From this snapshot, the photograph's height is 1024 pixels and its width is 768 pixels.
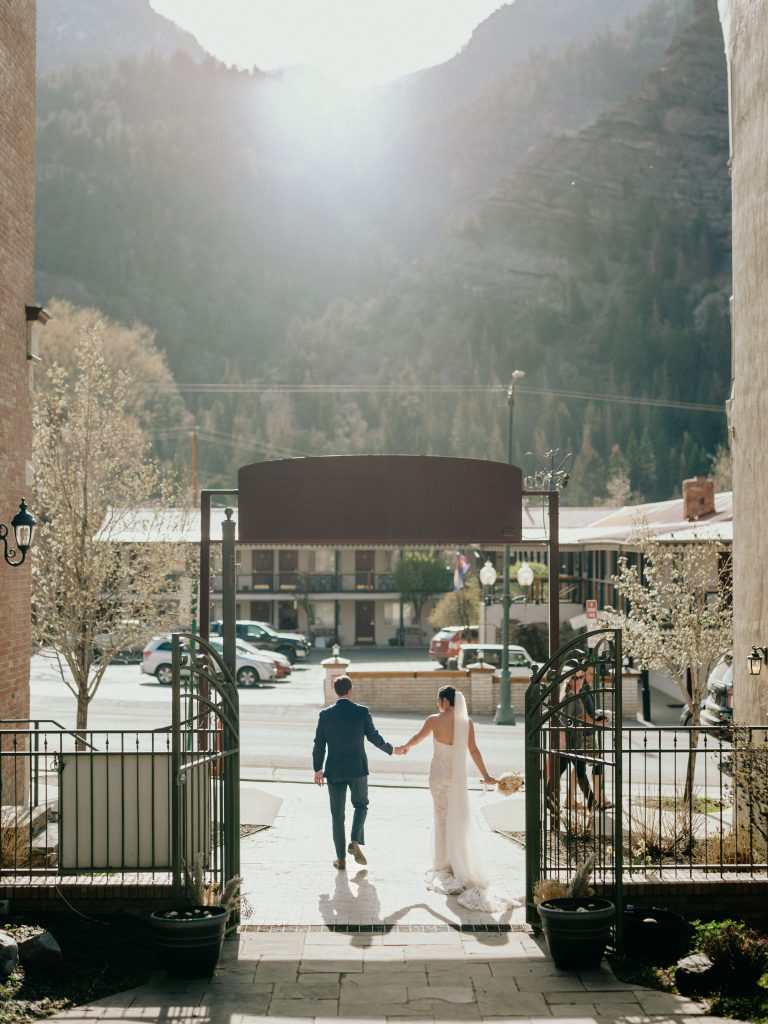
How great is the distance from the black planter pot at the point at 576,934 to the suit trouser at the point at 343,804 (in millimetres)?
2677

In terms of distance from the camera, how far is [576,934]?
7.04 meters

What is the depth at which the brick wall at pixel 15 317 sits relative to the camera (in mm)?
11680

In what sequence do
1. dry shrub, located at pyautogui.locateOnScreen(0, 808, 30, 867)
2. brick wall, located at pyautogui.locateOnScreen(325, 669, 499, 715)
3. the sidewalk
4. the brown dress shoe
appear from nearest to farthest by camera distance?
1. the sidewalk
2. dry shrub, located at pyautogui.locateOnScreen(0, 808, 30, 867)
3. the brown dress shoe
4. brick wall, located at pyautogui.locateOnScreen(325, 669, 499, 715)

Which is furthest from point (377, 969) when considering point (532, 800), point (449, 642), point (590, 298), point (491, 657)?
point (590, 298)

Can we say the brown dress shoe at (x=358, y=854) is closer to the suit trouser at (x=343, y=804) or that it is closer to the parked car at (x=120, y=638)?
the suit trouser at (x=343, y=804)

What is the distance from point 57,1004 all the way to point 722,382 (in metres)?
166

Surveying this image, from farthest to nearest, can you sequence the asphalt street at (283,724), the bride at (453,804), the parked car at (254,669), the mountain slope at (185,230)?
the mountain slope at (185,230)
the parked car at (254,669)
the asphalt street at (283,724)
the bride at (453,804)

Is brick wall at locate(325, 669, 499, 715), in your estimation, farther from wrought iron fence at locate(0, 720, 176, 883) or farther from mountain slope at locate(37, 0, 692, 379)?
mountain slope at locate(37, 0, 692, 379)

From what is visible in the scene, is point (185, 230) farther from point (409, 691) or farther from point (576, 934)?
point (576, 934)

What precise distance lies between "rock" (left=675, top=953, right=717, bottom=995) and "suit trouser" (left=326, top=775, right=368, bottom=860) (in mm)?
3490

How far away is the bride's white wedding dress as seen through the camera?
347 inches

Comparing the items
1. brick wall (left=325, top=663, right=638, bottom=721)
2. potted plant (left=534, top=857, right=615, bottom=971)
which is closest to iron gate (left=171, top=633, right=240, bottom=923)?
potted plant (left=534, top=857, right=615, bottom=971)

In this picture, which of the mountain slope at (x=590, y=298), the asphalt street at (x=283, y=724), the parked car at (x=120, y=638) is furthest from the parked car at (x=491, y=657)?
the mountain slope at (x=590, y=298)

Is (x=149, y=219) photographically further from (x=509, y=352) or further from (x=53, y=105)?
(x=509, y=352)
